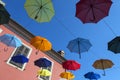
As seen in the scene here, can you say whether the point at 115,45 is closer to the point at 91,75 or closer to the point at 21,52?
the point at 91,75

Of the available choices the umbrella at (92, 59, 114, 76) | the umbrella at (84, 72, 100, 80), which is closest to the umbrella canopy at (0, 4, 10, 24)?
the umbrella at (92, 59, 114, 76)

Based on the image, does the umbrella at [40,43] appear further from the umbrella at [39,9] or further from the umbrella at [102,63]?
the umbrella at [102,63]

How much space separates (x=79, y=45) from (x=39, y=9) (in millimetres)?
3513

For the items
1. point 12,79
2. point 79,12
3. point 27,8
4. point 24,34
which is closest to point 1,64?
point 12,79

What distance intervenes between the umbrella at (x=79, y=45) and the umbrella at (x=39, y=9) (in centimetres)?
266

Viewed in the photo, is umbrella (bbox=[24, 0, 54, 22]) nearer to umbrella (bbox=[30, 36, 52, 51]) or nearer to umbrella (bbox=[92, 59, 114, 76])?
umbrella (bbox=[30, 36, 52, 51])

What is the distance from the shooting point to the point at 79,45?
37.8ft

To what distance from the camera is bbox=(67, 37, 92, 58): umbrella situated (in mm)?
11453

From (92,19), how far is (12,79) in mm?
7741

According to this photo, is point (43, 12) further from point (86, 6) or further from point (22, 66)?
point (22, 66)

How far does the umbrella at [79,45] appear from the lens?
1145cm

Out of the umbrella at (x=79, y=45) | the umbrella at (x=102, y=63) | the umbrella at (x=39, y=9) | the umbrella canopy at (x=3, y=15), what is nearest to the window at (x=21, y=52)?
the umbrella at (x=79, y=45)

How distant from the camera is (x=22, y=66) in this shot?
48.5 ft

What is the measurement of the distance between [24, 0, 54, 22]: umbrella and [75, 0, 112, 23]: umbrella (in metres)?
1.42
